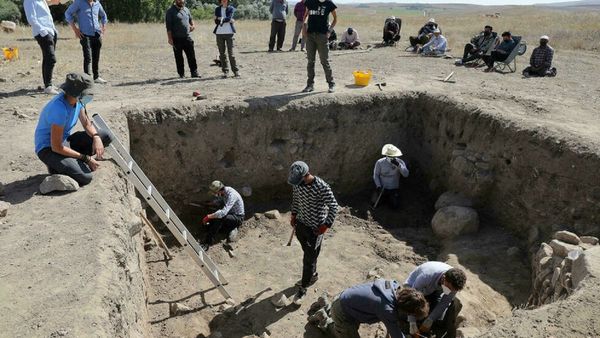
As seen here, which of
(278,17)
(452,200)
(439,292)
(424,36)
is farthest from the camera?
(424,36)

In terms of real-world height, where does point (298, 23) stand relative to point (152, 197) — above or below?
above

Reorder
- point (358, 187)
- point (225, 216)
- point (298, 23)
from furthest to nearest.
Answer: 1. point (298, 23)
2. point (358, 187)
3. point (225, 216)

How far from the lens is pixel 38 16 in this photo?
9117 millimetres

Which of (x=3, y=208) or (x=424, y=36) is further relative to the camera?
(x=424, y=36)

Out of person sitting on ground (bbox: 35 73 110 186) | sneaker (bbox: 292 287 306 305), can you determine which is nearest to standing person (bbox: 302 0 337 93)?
sneaker (bbox: 292 287 306 305)

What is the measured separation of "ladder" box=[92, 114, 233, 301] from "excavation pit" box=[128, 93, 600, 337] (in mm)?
926

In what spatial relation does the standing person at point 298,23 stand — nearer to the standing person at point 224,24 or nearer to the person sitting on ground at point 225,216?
the standing person at point 224,24

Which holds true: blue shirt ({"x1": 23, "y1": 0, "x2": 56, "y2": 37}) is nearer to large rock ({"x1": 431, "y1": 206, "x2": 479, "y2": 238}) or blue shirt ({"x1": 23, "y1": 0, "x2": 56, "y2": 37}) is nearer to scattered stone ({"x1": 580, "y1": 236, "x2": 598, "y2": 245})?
large rock ({"x1": 431, "y1": 206, "x2": 479, "y2": 238})

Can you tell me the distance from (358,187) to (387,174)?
1.07 meters

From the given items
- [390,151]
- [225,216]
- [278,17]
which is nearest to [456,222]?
[390,151]

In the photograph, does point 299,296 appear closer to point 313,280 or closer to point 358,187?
point 313,280

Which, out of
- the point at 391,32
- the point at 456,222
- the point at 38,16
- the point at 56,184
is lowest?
the point at 456,222

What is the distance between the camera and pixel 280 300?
711 centimetres

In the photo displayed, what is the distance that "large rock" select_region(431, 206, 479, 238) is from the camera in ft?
28.5
